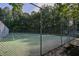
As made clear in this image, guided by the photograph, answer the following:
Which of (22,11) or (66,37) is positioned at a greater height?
(22,11)

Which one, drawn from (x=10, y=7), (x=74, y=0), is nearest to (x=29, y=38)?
(x=10, y=7)

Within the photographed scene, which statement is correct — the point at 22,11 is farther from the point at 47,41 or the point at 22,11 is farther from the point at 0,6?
the point at 47,41

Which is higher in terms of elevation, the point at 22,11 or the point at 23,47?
the point at 22,11

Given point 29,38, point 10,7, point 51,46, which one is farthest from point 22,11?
point 51,46

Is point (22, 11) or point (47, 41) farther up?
point (22, 11)

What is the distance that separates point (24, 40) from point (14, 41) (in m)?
0.16

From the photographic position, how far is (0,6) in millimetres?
3312

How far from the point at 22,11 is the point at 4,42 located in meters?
0.57

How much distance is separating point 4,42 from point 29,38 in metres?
0.40

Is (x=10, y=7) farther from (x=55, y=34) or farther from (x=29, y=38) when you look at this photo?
(x=55, y=34)

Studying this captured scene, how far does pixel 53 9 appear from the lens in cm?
338

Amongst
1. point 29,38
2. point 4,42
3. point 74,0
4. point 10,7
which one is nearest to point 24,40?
point 29,38

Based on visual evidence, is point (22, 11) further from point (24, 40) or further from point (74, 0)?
point (74, 0)

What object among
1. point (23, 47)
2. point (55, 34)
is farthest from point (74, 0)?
point (23, 47)
